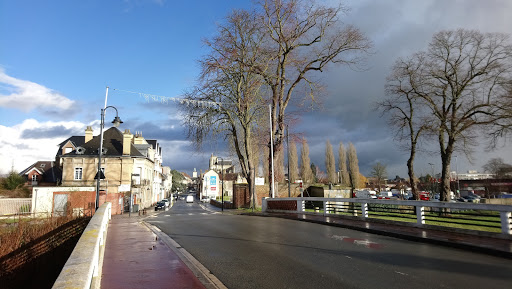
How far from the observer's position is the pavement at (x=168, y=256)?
635 cm

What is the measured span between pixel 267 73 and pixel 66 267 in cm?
2692

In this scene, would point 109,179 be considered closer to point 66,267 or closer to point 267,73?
point 267,73

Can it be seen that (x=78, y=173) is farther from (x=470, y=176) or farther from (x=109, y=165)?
(x=470, y=176)

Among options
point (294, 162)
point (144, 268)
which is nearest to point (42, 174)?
point (294, 162)

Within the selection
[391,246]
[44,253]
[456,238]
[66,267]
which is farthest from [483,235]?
[44,253]

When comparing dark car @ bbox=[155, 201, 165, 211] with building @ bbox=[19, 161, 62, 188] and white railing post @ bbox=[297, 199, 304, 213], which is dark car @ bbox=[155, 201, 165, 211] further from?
white railing post @ bbox=[297, 199, 304, 213]

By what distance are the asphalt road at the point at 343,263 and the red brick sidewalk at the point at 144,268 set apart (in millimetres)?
680

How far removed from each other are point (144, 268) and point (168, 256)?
→ 1.44 meters

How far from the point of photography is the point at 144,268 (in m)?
7.47

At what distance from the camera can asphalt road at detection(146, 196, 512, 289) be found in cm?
624

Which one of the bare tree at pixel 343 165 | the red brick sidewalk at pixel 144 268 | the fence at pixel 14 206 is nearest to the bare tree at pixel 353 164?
the bare tree at pixel 343 165

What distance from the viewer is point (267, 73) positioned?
95.0 feet

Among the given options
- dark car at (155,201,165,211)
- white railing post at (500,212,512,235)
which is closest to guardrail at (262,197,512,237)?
white railing post at (500,212,512,235)

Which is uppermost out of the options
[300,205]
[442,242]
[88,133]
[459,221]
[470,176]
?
[88,133]
